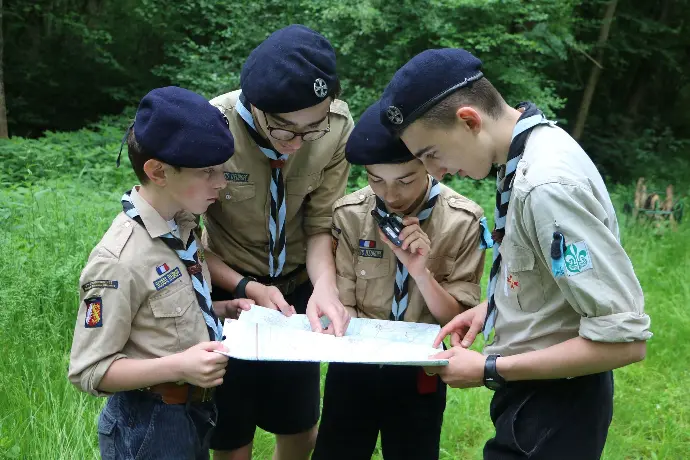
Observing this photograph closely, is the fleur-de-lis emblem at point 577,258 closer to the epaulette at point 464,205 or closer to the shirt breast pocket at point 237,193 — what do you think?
the epaulette at point 464,205

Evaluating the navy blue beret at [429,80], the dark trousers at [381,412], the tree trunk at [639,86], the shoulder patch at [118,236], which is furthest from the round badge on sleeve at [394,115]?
the tree trunk at [639,86]

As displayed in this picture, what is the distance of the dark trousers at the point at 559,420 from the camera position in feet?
6.13

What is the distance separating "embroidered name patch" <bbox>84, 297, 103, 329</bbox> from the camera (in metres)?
1.91

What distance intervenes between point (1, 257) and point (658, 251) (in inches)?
221

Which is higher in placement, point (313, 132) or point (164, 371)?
point (313, 132)

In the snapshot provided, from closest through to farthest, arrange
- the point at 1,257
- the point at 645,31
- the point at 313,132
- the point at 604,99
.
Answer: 1. the point at 313,132
2. the point at 1,257
3. the point at 645,31
4. the point at 604,99

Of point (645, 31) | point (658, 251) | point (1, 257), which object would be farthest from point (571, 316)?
point (645, 31)

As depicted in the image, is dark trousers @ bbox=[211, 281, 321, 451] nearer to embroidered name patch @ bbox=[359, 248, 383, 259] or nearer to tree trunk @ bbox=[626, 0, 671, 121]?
embroidered name patch @ bbox=[359, 248, 383, 259]

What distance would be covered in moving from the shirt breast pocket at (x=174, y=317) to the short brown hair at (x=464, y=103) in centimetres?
87

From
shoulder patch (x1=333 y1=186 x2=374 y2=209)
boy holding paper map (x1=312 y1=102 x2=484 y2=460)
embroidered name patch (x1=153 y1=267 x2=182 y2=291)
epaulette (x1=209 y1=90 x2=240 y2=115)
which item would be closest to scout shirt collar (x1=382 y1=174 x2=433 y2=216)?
boy holding paper map (x1=312 y1=102 x2=484 y2=460)

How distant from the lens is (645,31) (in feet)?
39.3

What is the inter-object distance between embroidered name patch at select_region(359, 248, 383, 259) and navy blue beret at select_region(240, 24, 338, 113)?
58cm

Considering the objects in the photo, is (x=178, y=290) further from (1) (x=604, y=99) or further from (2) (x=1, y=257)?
(1) (x=604, y=99)

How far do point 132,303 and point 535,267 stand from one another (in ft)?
3.62
